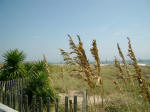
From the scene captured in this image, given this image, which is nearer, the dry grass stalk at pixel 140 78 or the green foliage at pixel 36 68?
the dry grass stalk at pixel 140 78

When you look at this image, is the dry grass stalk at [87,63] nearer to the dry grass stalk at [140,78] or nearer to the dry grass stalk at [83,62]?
the dry grass stalk at [83,62]

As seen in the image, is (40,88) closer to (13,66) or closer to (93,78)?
(13,66)

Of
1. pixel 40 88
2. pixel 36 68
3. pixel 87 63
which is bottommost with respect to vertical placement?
pixel 40 88

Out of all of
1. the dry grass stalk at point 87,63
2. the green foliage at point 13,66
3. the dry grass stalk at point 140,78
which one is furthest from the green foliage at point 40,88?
the dry grass stalk at point 140,78

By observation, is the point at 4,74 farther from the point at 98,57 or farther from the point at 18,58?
the point at 98,57

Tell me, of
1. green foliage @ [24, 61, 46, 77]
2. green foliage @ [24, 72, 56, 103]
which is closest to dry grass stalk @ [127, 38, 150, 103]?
green foliage @ [24, 72, 56, 103]

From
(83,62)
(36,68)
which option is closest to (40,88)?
(36,68)

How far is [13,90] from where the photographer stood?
6.38 metres

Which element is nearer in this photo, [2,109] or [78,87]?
[2,109]

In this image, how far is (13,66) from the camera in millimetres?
7535

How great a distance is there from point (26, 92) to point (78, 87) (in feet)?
23.3

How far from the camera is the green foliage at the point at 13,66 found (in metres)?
7.32

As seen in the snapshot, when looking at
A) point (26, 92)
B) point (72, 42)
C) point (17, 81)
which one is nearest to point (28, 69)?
point (17, 81)

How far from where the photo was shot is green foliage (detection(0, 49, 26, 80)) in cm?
732
